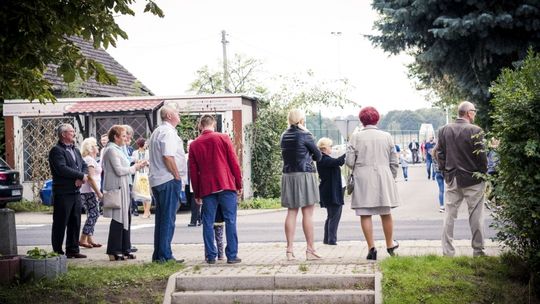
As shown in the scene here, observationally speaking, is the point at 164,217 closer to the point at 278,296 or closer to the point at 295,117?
the point at 295,117

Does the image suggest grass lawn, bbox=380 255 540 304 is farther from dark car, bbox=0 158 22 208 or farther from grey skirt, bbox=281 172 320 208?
dark car, bbox=0 158 22 208

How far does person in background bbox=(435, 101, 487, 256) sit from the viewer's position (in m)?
9.82

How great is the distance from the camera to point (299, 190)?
33.5 feet

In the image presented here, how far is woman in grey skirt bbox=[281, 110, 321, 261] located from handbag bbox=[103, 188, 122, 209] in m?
2.26

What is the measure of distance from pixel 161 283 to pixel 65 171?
3145 mm

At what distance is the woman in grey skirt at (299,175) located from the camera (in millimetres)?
10219

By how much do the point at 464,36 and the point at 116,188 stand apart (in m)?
10.3

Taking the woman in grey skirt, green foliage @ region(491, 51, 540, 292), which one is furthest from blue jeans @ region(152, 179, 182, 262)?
green foliage @ region(491, 51, 540, 292)

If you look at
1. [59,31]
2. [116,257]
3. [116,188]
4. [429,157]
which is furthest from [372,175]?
[429,157]

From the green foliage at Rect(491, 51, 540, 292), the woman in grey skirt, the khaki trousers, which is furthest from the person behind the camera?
the woman in grey skirt

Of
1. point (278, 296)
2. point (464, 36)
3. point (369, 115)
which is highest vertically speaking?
point (464, 36)

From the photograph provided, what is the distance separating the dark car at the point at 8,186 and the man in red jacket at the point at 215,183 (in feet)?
42.6

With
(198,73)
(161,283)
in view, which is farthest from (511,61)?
(198,73)

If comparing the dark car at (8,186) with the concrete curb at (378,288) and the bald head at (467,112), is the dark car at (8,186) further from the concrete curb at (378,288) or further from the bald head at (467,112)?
the concrete curb at (378,288)
